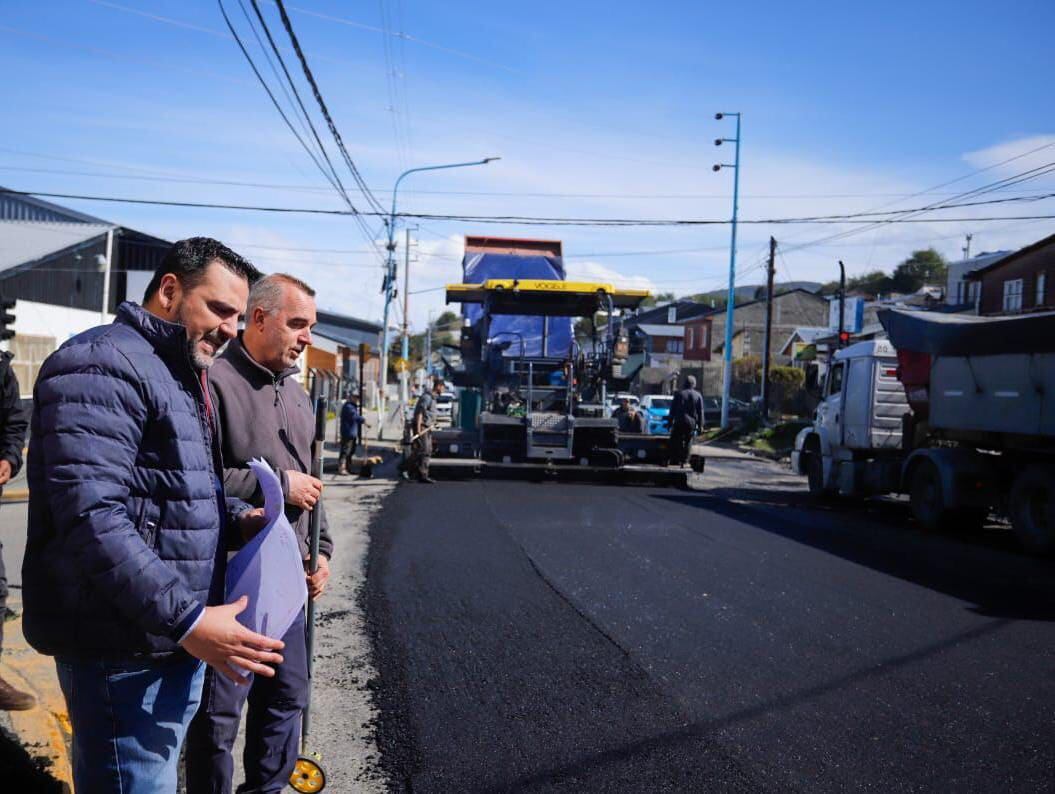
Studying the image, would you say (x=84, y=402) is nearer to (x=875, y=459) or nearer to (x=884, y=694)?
(x=884, y=694)

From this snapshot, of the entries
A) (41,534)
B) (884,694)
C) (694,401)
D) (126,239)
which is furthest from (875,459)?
(126,239)

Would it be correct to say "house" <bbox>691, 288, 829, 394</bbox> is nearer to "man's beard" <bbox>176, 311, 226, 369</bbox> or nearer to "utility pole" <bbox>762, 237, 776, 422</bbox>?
"utility pole" <bbox>762, 237, 776, 422</bbox>

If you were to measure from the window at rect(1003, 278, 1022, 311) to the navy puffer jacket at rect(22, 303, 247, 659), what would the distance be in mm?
35787

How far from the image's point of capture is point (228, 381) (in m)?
3.24

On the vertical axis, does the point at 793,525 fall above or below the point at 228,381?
below

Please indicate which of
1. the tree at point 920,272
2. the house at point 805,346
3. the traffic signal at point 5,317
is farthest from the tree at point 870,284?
the traffic signal at point 5,317

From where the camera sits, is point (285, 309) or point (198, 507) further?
point (285, 309)

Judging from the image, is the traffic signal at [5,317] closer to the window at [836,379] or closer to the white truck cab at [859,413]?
the white truck cab at [859,413]

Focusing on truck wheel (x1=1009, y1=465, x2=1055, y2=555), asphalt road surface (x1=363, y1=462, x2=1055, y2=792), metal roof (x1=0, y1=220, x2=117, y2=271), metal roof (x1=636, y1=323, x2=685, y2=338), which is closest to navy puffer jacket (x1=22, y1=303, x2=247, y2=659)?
asphalt road surface (x1=363, y1=462, x2=1055, y2=792)

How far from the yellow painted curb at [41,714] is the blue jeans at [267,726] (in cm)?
80

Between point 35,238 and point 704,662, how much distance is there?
30.1 m

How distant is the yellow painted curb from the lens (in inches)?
154

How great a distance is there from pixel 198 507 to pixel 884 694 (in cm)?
405

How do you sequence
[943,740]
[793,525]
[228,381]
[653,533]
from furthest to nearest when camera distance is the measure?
1. [793,525]
2. [653,533]
3. [943,740]
4. [228,381]
